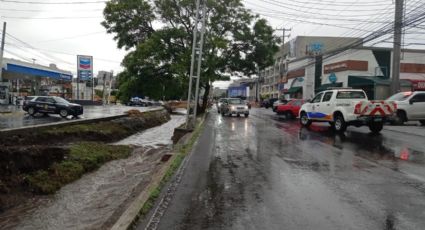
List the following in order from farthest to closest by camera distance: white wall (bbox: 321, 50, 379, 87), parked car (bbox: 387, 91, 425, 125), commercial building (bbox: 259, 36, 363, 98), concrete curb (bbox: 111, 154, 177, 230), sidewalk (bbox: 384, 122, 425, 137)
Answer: commercial building (bbox: 259, 36, 363, 98) → white wall (bbox: 321, 50, 379, 87) → parked car (bbox: 387, 91, 425, 125) → sidewalk (bbox: 384, 122, 425, 137) → concrete curb (bbox: 111, 154, 177, 230)

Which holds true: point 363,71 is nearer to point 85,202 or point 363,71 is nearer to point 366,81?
point 366,81

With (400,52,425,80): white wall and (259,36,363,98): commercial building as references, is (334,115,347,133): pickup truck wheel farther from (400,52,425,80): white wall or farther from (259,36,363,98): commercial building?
(400,52,425,80): white wall

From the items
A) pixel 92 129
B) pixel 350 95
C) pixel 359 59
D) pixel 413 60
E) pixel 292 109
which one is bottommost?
pixel 92 129

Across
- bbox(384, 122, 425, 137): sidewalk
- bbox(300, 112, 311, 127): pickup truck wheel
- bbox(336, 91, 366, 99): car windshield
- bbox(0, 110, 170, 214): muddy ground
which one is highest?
bbox(336, 91, 366, 99): car windshield

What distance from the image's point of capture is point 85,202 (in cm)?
795

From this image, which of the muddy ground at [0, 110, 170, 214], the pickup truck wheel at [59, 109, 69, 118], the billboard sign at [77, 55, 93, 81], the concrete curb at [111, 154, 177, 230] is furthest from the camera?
the billboard sign at [77, 55, 93, 81]

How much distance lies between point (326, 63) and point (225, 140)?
132ft

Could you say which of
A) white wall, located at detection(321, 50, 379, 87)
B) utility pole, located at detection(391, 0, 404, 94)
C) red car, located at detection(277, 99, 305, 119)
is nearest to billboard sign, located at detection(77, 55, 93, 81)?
red car, located at detection(277, 99, 305, 119)

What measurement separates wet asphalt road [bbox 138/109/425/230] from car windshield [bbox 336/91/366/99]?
5.98 metres

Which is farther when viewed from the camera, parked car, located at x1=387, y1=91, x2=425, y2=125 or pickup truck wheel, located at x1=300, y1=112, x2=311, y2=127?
parked car, located at x1=387, y1=91, x2=425, y2=125

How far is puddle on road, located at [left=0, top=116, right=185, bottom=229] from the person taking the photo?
652cm

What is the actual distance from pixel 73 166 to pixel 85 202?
3.32 m

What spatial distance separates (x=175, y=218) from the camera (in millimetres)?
5516

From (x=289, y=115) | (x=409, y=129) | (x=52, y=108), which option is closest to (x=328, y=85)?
(x=289, y=115)
